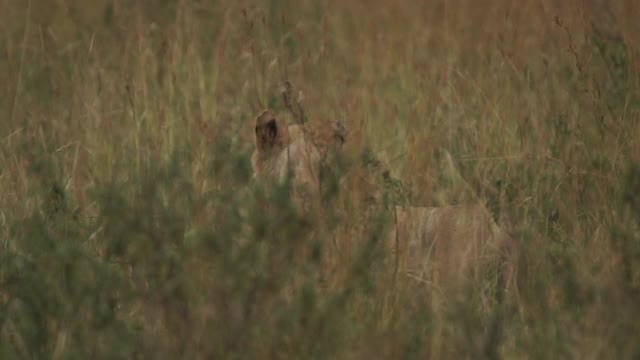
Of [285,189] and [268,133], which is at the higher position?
[285,189]

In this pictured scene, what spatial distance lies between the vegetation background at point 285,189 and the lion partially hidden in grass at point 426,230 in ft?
0.32

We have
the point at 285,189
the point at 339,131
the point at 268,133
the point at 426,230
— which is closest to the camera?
the point at 285,189

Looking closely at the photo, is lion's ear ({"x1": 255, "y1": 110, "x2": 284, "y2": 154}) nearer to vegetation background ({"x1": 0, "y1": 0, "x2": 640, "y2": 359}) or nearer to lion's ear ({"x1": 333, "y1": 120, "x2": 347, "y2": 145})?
vegetation background ({"x1": 0, "y1": 0, "x2": 640, "y2": 359})

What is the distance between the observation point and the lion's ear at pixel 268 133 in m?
5.02

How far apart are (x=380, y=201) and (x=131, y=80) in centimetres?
234

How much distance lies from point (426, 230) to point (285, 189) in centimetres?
123

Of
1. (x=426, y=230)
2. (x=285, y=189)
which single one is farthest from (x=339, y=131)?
(x=285, y=189)

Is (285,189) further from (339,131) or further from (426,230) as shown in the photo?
(339,131)

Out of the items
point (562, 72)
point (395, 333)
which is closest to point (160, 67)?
point (562, 72)

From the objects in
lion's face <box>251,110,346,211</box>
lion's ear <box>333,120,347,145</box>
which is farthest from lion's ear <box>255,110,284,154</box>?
lion's ear <box>333,120,347,145</box>

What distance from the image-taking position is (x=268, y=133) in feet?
16.6

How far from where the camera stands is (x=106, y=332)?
333 cm

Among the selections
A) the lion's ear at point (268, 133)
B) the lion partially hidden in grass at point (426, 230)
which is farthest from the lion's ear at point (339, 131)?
the lion's ear at point (268, 133)

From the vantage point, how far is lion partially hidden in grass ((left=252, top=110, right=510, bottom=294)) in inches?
165
